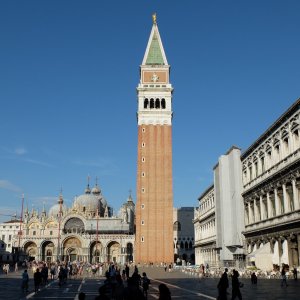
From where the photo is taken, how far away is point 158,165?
76750 mm

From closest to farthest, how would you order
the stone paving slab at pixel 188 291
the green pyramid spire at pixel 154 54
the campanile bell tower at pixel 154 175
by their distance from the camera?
the stone paving slab at pixel 188 291
the campanile bell tower at pixel 154 175
the green pyramid spire at pixel 154 54

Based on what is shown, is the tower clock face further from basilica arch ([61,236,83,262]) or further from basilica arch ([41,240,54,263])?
basilica arch ([41,240,54,263])

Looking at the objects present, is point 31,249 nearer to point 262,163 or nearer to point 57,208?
point 57,208

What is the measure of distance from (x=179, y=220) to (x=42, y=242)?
112ft

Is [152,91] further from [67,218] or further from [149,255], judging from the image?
[67,218]

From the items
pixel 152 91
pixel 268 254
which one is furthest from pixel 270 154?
pixel 152 91

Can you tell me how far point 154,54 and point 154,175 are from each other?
2731 cm

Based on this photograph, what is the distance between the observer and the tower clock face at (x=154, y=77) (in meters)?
84.8

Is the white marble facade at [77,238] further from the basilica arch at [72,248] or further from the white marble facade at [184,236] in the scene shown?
the white marble facade at [184,236]

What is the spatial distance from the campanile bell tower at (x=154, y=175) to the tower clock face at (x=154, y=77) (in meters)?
0.68

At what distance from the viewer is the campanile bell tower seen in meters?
73.4

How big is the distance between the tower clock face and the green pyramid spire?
257cm

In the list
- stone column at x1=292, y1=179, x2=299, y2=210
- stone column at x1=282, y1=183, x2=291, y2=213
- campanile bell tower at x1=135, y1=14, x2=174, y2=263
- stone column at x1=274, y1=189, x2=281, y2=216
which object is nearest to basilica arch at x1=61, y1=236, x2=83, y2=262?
campanile bell tower at x1=135, y1=14, x2=174, y2=263

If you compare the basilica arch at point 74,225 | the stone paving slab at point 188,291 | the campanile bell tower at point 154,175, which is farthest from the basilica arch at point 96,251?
the stone paving slab at point 188,291
